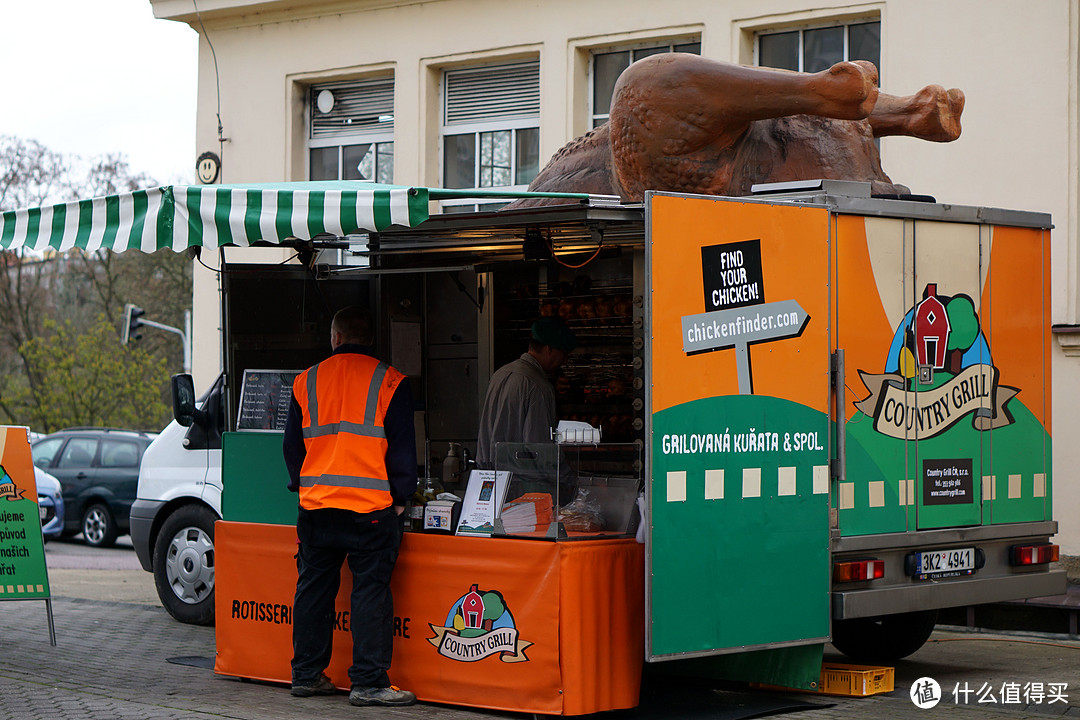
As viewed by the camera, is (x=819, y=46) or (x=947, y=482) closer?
(x=947, y=482)

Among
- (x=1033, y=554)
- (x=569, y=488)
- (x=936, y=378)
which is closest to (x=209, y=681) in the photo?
(x=569, y=488)

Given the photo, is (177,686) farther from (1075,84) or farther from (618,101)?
(1075,84)

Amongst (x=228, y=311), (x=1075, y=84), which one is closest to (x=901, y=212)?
(x=228, y=311)

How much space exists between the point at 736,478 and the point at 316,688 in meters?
2.51

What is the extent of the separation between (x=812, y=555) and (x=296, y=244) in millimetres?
4009

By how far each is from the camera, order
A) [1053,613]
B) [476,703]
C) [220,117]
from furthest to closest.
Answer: [220,117] < [1053,613] < [476,703]

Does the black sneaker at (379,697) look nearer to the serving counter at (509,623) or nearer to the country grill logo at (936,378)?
the serving counter at (509,623)

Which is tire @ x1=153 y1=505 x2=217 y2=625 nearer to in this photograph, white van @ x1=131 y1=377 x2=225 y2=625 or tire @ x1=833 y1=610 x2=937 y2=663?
white van @ x1=131 y1=377 x2=225 y2=625

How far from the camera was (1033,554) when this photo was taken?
8.30 m

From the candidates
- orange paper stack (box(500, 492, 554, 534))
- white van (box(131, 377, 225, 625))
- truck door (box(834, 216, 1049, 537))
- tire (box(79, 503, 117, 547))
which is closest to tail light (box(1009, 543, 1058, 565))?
truck door (box(834, 216, 1049, 537))

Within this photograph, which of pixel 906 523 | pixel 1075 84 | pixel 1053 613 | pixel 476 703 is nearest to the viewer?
pixel 476 703

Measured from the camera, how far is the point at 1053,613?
1077 cm

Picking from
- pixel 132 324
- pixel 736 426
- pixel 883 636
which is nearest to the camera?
pixel 736 426

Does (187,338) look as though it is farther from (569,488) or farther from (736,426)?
(736,426)
